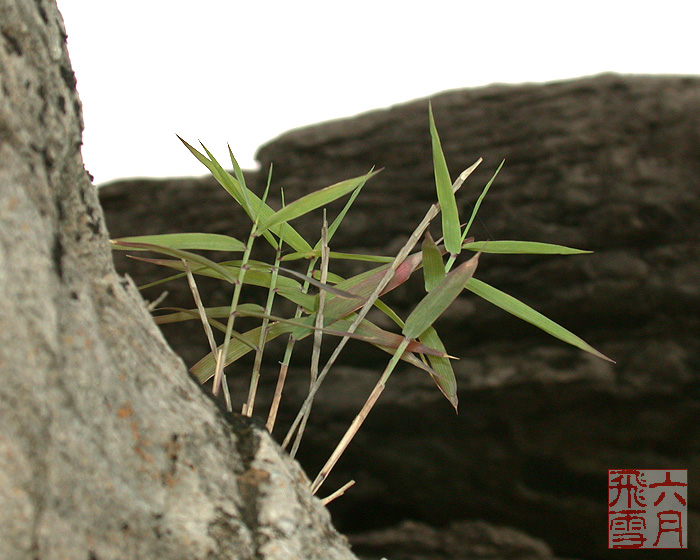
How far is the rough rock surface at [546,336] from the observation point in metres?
2.21

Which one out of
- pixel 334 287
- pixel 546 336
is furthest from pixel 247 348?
pixel 546 336

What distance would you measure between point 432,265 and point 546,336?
2023 mm

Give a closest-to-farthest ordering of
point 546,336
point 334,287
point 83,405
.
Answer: point 83,405 < point 334,287 < point 546,336

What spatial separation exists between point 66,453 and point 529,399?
2221 millimetres

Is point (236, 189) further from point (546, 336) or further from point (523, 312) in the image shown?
Answer: point (546, 336)

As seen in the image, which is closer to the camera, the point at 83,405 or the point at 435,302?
the point at 83,405

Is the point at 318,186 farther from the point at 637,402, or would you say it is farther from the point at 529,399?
the point at 637,402

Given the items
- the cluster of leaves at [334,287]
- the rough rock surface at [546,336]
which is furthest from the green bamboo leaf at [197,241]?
the rough rock surface at [546,336]

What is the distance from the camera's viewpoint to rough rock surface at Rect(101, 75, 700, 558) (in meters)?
2.21

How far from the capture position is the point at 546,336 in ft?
7.75

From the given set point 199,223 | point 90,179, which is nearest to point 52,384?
point 90,179

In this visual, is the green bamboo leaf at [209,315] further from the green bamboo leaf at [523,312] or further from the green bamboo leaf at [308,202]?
the green bamboo leaf at [523,312]

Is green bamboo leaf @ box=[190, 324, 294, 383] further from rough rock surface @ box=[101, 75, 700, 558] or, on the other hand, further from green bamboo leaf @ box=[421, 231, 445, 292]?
rough rock surface @ box=[101, 75, 700, 558]

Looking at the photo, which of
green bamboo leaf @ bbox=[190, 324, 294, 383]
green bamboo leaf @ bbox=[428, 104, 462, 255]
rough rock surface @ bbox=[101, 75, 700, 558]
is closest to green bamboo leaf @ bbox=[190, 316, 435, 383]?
green bamboo leaf @ bbox=[190, 324, 294, 383]
